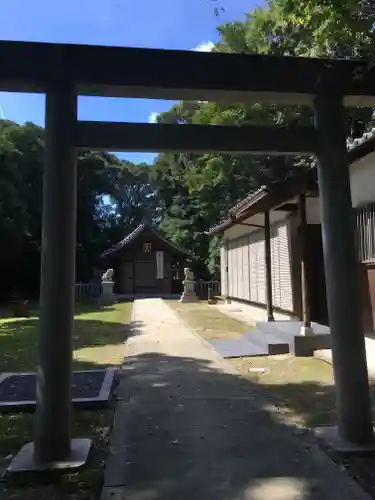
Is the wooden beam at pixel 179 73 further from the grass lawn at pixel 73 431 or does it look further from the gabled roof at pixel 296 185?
the grass lawn at pixel 73 431

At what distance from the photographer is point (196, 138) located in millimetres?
4160

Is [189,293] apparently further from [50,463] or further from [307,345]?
[50,463]

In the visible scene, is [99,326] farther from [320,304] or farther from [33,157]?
[33,157]

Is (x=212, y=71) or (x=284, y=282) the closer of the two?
(x=212, y=71)

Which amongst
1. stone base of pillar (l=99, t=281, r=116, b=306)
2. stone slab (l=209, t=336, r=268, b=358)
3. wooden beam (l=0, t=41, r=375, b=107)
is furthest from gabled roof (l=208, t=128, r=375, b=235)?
stone base of pillar (l=99, t=281, r=116, b=306)

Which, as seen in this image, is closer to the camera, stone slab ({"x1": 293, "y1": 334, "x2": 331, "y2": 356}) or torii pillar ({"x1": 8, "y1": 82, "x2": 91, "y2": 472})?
torii pillar ({"x1": 8, "y1": 82, "x2": 91, "y2": 472})

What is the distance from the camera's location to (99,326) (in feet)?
46.6

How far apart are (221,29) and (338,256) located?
13.8 m

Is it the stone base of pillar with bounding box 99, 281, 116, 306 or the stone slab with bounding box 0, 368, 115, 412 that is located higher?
the stone base of pillar with bounding box 99, 281, 116, 306

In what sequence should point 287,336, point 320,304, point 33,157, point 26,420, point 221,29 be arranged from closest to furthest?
point 26,420 < point 287,336 < point 320,304 < point 221,29 < point 33,157

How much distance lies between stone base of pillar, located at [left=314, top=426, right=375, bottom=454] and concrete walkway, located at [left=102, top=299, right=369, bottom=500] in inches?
5.4

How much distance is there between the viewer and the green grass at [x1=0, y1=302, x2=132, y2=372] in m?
8.67

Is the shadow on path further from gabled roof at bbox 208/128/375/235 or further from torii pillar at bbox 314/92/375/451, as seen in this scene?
gabled roof at bbox 208/128/375/235

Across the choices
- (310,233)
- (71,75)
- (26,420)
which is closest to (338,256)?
(71,75)
